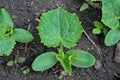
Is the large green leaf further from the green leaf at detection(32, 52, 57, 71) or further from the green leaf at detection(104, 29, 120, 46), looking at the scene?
the green leaf at detection(32, 52, 57, 71)

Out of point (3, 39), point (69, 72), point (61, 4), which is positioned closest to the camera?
point (69, 72)

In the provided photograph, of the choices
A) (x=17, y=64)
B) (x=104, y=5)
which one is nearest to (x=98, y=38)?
(x=104, y=5)

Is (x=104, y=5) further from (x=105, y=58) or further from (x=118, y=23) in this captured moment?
(x=105, y=58)

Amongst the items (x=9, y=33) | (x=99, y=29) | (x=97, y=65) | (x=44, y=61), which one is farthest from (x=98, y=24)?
(x=9, y=33)

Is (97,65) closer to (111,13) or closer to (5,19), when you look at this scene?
(111,13)

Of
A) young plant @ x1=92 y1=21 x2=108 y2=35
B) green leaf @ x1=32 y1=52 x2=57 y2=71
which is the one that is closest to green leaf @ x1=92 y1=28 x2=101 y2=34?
young plant @ x1=92 y1=21 x2=108 y2=35

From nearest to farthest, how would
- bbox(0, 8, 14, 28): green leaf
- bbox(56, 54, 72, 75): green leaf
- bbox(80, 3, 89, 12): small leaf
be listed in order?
bbox(56, 54, 72, 75): green leaf < bbox(0, 8, 14, 28): green leaf < bbox(80, 3, 89, 12): small leaf
